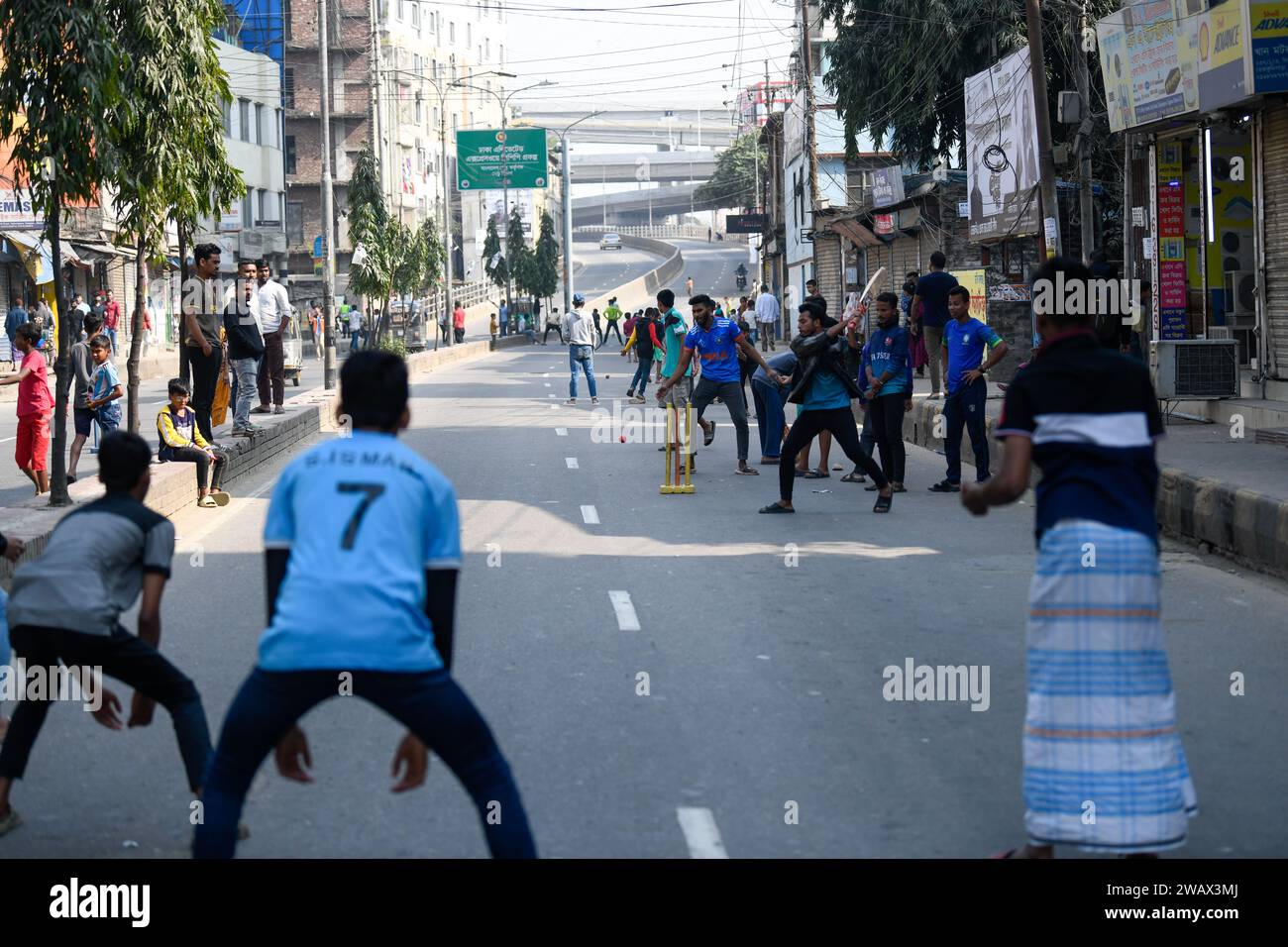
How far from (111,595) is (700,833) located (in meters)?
2.06

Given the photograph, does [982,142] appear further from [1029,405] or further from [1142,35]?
[1029,405]

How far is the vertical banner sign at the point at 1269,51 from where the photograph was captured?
18.1 m

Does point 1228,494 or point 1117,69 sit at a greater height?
point 1117,69

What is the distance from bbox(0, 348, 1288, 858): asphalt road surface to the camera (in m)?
5.60

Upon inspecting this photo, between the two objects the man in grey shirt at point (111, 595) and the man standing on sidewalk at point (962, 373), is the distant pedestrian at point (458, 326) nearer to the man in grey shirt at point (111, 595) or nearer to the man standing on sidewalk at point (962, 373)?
the man standing on sidewalk at point (962, 373)

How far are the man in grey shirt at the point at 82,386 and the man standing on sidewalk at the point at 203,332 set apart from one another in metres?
1.11

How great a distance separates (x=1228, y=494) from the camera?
475 inches

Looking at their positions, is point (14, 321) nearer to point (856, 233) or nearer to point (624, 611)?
point (856, 233)

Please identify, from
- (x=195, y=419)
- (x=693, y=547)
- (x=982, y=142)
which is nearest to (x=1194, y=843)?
(x=693, y=547)

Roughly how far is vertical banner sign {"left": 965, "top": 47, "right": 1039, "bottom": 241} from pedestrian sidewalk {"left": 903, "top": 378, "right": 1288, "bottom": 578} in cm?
1228

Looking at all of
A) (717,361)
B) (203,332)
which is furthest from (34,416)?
(717,361)

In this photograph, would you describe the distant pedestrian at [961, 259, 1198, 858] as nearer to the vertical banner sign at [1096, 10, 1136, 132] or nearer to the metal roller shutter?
the metal roller shutter
